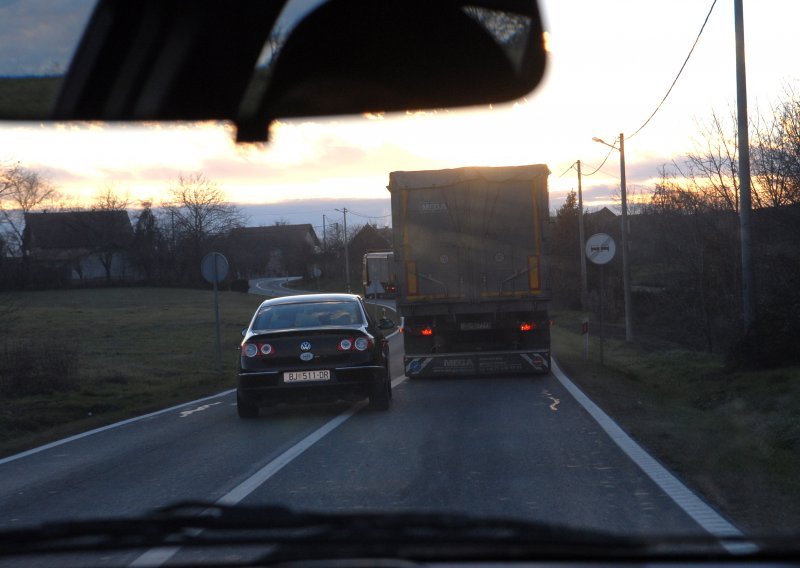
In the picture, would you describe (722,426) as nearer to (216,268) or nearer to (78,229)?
(78,229)

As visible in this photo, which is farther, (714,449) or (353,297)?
(353,297)

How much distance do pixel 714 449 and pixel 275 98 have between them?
7.10 m

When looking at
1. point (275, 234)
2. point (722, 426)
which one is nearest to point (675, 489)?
point (722, 426)

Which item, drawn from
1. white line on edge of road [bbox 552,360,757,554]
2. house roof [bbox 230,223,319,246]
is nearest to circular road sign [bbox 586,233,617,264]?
house roof [bbox 230,223,319,246]

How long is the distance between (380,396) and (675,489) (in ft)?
19.9

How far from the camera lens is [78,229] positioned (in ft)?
42.9

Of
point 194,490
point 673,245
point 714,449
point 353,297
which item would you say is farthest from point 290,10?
point 673,245

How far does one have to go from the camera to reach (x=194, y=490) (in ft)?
26.2

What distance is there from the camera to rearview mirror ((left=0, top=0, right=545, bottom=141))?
346 cm

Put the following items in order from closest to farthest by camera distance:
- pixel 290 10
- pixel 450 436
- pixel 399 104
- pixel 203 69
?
pixel 290 10
pixel 203 69
pixel 399 104
pixel 450 436

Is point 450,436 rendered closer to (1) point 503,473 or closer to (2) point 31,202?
(1) point 503,473

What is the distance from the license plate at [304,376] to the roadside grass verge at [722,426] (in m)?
3.73

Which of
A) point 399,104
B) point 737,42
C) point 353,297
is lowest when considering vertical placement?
point 353,297

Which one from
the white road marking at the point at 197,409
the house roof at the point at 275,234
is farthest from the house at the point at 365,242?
the house roof at the point at 275,234
